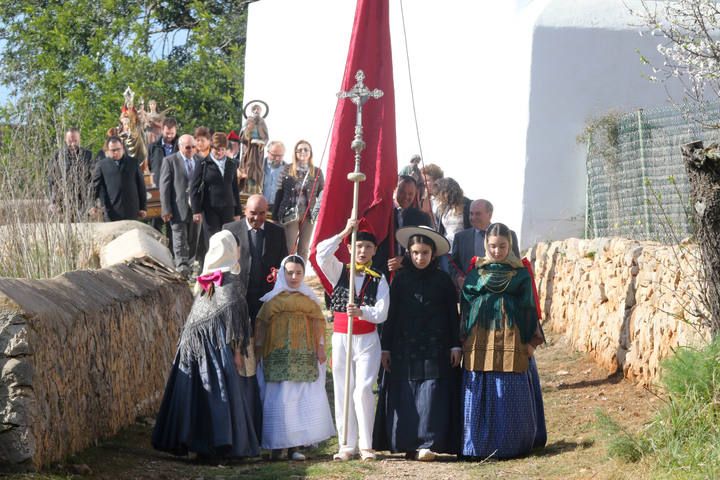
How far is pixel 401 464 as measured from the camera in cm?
830

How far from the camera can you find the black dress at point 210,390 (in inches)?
329

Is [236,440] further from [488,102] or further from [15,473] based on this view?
[488,102]

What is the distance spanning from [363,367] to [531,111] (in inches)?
284

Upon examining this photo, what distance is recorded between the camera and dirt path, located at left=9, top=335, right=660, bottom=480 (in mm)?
7426

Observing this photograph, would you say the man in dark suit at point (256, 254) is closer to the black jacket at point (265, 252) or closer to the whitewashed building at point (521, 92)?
the black jacket at point (265, 252)

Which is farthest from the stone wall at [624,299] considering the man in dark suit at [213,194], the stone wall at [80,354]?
the stone wall at [80,354]

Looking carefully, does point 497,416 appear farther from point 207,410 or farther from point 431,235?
point 207,410

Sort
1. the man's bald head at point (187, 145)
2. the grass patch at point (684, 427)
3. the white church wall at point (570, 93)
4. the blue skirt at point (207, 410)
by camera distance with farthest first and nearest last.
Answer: the white church wall at point (570, 93)
the man's bald head at point (187, 145)
the blue skirt at point (207, 410)
the grass patch at point (684, 427)

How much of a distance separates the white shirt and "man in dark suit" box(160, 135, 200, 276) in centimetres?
486

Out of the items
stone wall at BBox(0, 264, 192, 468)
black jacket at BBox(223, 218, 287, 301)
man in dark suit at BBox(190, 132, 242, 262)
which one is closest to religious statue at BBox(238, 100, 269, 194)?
man in dark suit at BBox(190, 132, 242, 262)

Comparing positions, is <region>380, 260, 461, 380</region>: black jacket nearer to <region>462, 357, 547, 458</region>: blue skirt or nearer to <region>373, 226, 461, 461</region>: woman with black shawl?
<region>373, 226, 461, 461</region>: woman with black shawl

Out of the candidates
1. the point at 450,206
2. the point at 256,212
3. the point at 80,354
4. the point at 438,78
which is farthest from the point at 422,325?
the point at 438,78

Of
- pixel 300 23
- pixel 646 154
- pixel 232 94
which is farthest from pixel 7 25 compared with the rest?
pixel 646 154

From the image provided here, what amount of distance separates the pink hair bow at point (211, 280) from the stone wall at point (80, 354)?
612mm
